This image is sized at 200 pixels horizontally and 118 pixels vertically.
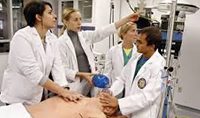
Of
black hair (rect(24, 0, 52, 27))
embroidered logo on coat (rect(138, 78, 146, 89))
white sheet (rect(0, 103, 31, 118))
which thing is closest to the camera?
white sheet (rect(0, 103, 31, 118))

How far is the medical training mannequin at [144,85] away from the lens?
143cm

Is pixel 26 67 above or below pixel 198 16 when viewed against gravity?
below

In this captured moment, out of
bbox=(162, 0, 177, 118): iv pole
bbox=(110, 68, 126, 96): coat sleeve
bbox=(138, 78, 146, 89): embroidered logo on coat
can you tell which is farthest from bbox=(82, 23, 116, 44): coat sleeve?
bbox=(162, 0, 177, 118): iv pole

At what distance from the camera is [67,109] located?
1.51 meters

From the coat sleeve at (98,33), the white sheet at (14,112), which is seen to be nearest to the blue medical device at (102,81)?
the white sheet at (14,112)

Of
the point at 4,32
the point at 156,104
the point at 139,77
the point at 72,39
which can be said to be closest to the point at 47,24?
the point at 72,39

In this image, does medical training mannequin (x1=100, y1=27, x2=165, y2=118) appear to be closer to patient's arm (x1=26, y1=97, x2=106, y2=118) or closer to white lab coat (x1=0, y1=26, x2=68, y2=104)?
patient's arm (x1=26, y1=97, x2=106, y2=118)

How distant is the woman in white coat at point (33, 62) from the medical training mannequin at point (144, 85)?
340mm

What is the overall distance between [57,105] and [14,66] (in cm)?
40

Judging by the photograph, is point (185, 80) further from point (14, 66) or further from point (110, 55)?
point (14, 66)

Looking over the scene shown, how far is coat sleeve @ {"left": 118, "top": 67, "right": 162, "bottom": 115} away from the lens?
143cm

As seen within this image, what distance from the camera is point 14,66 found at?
64.7 inches

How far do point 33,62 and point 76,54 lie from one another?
2.03ft

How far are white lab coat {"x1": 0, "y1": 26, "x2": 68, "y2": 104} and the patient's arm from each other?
0.18 metres
